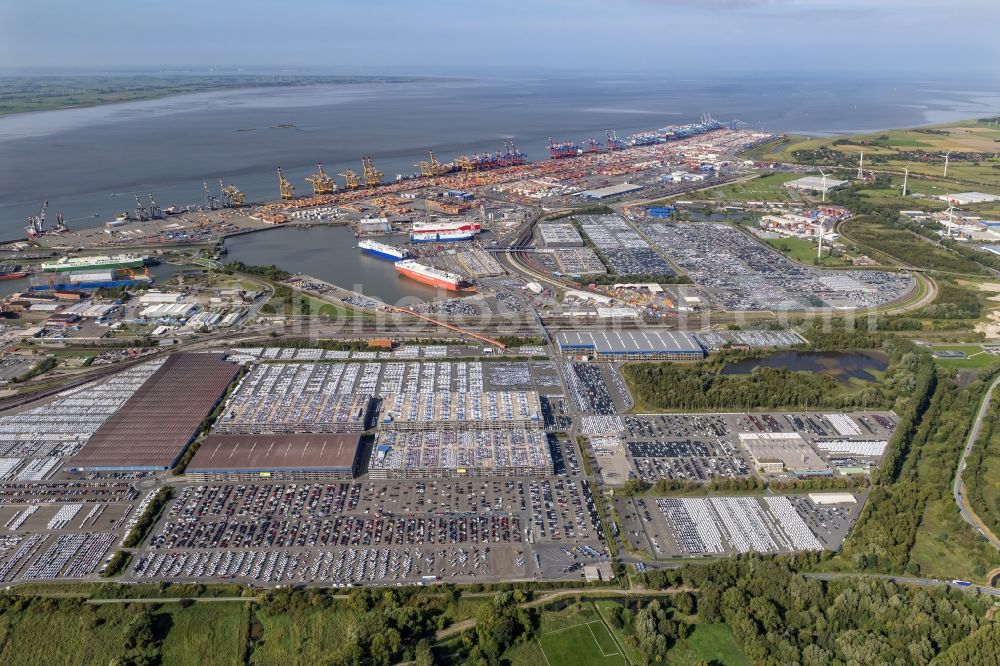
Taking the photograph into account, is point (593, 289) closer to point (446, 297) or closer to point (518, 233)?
point (446, 297)

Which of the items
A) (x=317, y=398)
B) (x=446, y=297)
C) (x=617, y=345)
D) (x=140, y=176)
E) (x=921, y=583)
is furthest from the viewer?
(x=140, y=176)

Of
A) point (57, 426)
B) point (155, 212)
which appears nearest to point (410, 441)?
point (57, 426)

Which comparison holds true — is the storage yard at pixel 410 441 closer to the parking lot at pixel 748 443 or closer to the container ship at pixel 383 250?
the parking lot at pixel 748 443

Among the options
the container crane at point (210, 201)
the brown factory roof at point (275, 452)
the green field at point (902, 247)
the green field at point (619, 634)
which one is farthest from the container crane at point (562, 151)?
the green field at point (619, 634)

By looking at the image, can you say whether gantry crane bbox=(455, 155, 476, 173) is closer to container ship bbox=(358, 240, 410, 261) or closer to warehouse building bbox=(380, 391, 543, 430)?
container ship bbox=(358, 240, 410, 261)

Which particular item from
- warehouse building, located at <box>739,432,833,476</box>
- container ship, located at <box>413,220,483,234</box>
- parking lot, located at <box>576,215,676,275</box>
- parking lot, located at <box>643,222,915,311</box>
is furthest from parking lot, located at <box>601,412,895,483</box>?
container ship, located at <box>413,220,483,234</box>

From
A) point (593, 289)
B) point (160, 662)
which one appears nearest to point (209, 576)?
point (160, 662)

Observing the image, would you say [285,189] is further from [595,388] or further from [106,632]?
[106,632]
